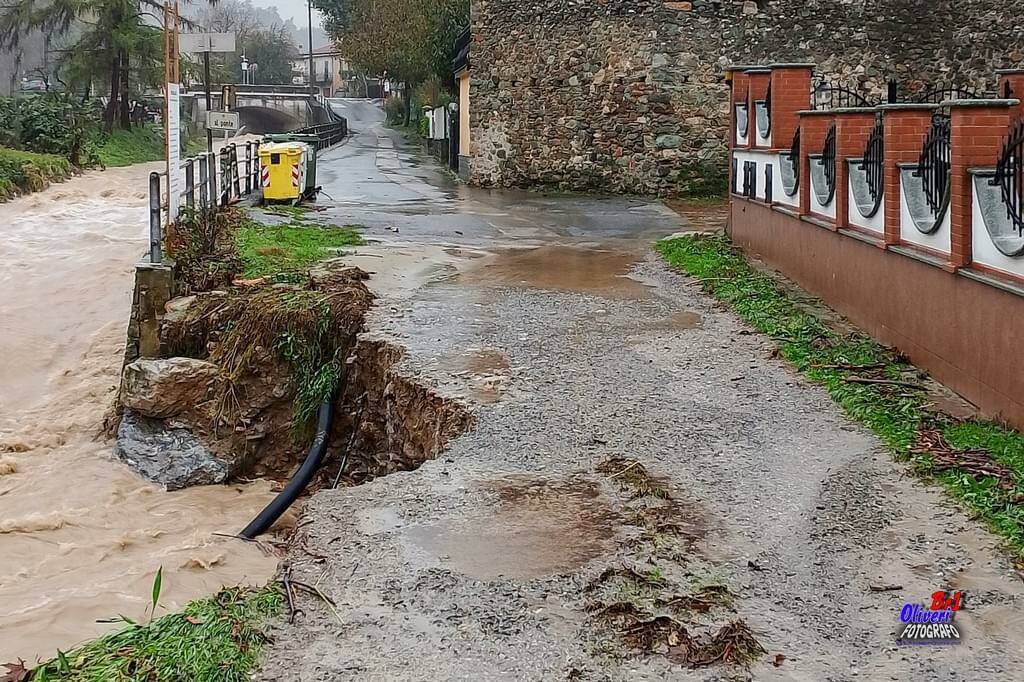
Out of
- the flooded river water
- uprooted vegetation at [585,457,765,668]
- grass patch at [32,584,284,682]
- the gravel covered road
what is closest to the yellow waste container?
the flooded river water

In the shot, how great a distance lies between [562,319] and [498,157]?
1385 cm

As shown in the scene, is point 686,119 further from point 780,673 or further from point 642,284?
point 780,673

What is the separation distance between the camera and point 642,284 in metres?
11.9

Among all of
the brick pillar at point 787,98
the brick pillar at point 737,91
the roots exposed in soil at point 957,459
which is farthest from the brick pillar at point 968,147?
the brick pillar at point 737,91

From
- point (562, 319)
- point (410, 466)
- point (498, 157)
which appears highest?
point (498, 157)

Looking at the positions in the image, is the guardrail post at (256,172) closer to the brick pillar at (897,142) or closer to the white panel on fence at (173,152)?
the white panel on fence at (173,152)

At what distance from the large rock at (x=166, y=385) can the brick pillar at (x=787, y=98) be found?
633 centimetres

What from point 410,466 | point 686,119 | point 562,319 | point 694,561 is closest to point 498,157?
point 686,119

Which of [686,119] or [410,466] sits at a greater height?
[686,119]

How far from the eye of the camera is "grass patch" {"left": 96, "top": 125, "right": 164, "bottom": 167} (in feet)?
125

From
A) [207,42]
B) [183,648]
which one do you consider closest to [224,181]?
[207,42]

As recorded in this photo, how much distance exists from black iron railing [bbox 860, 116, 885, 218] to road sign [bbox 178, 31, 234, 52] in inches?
530

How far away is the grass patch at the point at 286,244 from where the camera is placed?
11789 millimetres

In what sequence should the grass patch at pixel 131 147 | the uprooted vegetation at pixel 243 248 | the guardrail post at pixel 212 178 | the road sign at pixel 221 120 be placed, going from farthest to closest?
the grass patch at pixel 131 147, the road sign at pixel 221 120, the guardrail post at pixel 212 178, the uprooted vegetation at pixel 243 248
